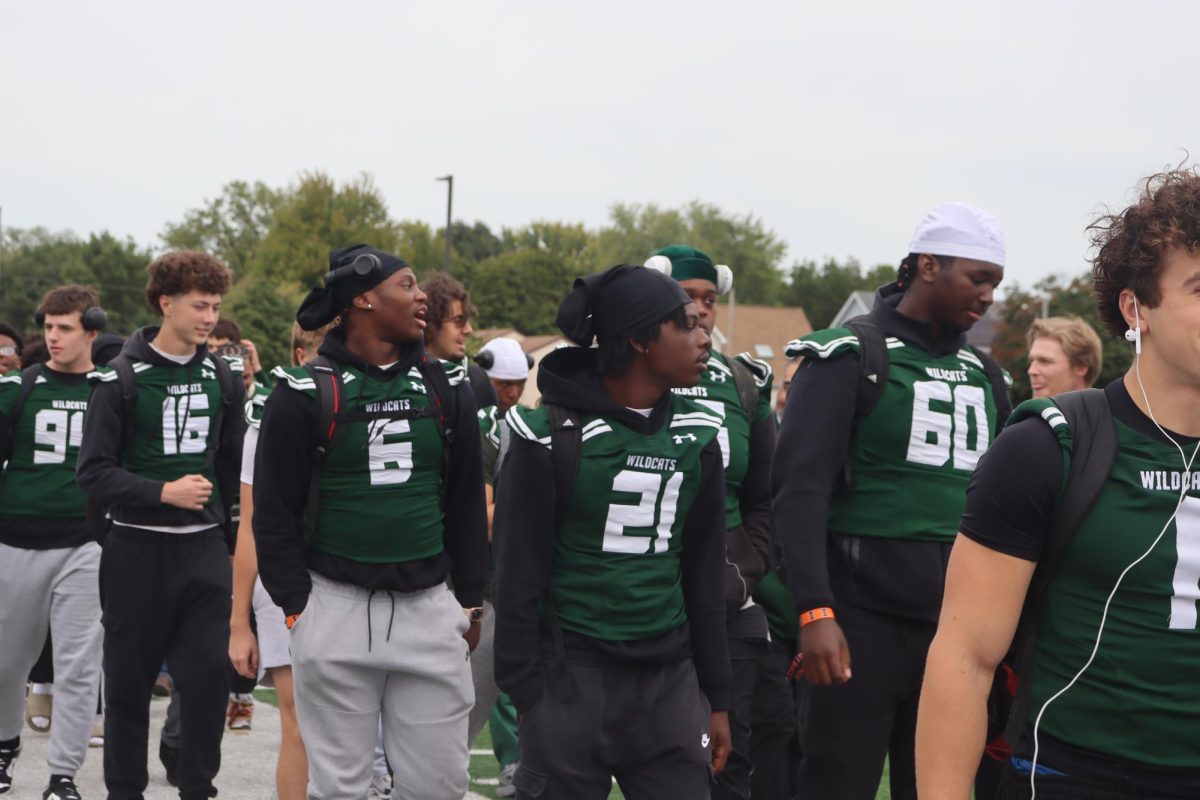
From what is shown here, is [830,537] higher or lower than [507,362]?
lower

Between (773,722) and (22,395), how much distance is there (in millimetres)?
4737

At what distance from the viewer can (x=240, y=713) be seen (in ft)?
32.5

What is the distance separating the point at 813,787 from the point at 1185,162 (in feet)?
8.43

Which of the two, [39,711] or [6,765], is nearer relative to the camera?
[6,765]

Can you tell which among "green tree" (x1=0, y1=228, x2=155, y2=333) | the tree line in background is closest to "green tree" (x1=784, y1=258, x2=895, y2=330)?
the tree line in background

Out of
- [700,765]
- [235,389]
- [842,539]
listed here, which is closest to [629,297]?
[842,539]

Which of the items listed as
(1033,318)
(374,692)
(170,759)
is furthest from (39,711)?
(1033,318)

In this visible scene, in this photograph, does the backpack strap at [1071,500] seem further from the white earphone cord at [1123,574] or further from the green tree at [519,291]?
the green tree at [519,291]

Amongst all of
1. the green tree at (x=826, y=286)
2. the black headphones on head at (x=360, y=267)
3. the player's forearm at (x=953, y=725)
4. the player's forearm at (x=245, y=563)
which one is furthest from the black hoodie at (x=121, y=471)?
the green tree at (x=826, y=286)

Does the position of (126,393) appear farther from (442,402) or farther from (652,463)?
(652,463)

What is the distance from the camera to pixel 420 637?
542 cm

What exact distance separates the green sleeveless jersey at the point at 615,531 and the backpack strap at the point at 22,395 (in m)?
4.97

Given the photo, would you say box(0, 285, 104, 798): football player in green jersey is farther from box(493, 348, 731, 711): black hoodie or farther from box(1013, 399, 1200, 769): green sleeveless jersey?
box(1013, 399, 1200, 769): green sleeveless jersey

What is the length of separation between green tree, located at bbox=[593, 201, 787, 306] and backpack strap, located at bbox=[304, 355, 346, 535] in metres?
130
